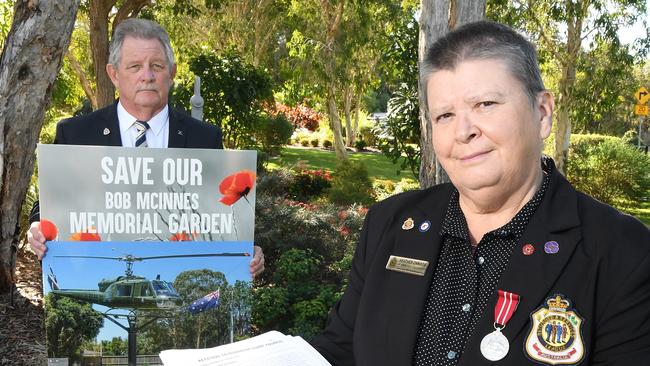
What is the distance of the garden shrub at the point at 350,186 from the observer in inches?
527

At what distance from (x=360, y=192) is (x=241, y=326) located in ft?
36.4

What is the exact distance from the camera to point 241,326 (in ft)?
9.09

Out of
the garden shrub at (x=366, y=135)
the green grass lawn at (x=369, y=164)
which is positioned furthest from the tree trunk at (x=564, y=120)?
the garden shrub at (x=366, y=135)

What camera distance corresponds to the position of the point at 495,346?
1648mm

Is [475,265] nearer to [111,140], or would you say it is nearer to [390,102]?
[111,140]

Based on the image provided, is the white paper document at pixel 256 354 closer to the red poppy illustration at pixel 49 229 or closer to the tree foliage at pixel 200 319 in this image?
the tree foliage at pixel 200 319

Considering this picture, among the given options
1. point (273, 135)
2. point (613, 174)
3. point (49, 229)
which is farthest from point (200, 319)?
point (273, 135)

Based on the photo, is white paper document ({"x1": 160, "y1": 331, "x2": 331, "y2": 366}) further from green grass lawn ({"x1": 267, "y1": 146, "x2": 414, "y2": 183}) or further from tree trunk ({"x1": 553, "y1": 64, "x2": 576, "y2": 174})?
green grass lawn ({"x1": 267, "y1": 146, "x2": 414, "y2": 183})

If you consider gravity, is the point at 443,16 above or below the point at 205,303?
above

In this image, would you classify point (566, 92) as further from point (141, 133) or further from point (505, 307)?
point (505, 307)

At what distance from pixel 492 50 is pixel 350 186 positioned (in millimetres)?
12167

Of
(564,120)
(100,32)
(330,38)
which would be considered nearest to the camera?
(100,32)

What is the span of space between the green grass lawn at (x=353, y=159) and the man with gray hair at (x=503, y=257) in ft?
61.5

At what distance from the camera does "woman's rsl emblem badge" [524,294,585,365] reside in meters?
1.59
